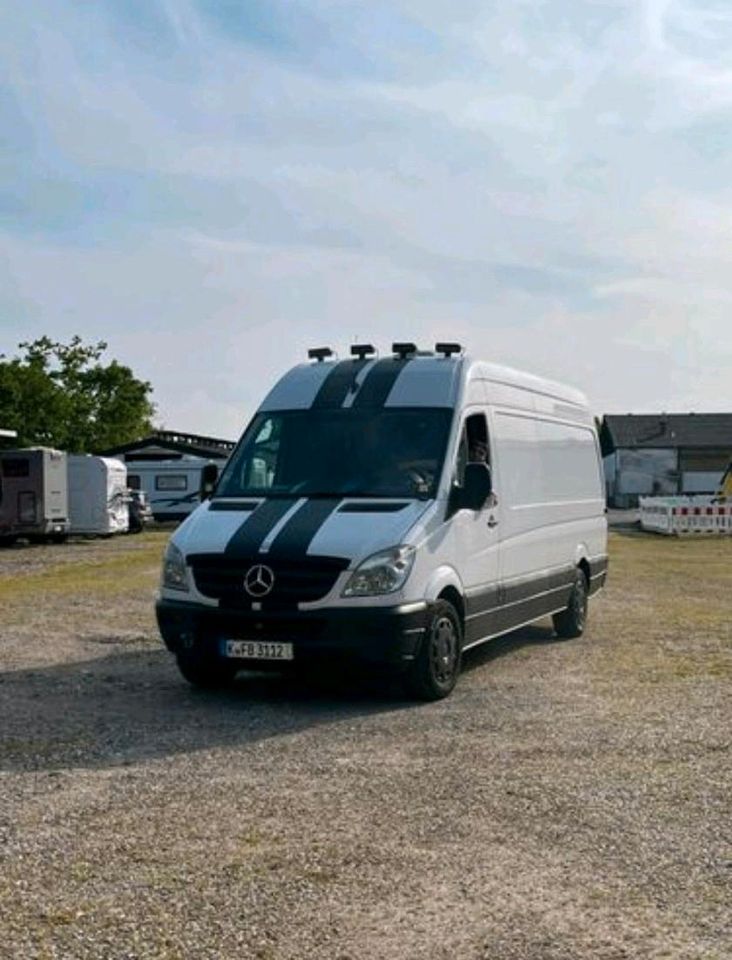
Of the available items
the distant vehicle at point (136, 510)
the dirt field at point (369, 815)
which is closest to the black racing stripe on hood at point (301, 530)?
the dirt field at point (369, 815)

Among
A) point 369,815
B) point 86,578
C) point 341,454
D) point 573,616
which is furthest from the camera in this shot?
point 86,578

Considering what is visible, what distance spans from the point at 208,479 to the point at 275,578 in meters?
2.51

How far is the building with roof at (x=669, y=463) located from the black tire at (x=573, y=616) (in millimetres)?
57686

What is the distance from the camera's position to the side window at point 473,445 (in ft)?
32.3

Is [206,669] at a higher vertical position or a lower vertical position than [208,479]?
lower

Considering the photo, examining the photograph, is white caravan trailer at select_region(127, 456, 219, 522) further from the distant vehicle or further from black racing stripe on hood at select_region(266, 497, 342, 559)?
black racing stripe on hood at select_region(266, 497, 342, 559)

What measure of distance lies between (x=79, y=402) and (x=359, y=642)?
201 feet

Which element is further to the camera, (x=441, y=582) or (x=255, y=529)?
(x=441, y=582)

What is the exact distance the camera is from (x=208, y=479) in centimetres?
1114

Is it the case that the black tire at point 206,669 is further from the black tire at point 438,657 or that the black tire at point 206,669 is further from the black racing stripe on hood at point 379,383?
the black racing stripe on hood at point 379,383

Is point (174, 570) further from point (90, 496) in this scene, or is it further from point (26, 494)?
point (90, 496)

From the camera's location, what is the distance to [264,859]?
5.41 m

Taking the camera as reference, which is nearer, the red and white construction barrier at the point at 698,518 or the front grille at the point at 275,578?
the front grille at the point at 275,578

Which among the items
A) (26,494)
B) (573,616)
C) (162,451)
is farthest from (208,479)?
(162,451)
